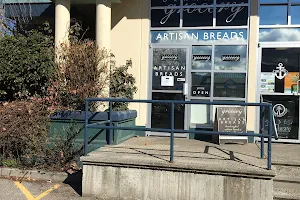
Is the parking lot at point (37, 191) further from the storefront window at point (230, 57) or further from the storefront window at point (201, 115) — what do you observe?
the storefront window at point (230, 57)

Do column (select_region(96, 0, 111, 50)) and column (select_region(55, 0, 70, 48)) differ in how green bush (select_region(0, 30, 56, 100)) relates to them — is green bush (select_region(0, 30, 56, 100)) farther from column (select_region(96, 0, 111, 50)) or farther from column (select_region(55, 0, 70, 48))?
column (select_region(96, 0, 111, 50))

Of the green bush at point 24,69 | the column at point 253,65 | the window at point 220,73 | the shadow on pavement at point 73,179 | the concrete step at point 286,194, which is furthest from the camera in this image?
the window at point 220,73

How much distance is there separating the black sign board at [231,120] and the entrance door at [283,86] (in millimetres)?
1190

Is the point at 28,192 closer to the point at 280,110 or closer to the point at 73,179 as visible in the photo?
the point at 73,179

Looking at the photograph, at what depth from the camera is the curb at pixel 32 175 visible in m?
5.65

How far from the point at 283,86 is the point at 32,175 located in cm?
573

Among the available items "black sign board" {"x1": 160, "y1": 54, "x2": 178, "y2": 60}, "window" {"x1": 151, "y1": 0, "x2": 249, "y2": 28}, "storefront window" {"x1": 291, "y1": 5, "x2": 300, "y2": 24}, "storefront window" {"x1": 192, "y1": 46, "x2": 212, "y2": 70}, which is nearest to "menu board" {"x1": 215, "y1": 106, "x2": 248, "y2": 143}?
"storefront window" {"x1": 192, "y1": 46, "x2": 212, "y2": 70}

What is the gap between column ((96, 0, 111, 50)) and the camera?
24.9 ft

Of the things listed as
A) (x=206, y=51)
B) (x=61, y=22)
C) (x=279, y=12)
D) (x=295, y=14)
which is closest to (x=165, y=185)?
(x=206, y=51)

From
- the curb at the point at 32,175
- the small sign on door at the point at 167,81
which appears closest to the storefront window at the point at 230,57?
the small sign on door at the point at 167,81

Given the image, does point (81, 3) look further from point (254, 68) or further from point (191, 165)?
point (191, 165)

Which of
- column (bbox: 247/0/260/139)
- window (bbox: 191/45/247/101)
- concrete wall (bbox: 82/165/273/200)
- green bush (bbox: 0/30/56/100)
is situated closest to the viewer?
concrete wall (bbox: 82/165/273/200)

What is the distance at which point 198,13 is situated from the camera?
7.91 m

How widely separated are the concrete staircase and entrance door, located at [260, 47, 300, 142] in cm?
256
